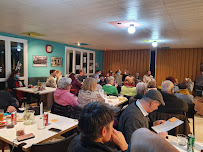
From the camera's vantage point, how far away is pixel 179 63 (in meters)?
9.86

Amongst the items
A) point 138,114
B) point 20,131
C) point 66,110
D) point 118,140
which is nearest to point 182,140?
point 138,114

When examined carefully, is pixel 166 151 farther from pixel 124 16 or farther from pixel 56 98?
pixel 124 16

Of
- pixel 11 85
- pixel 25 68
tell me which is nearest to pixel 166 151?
pixel 11 85

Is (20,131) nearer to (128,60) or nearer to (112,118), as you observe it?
(112,118)

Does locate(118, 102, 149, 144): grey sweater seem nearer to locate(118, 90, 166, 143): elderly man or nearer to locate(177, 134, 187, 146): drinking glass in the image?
locate(118, 90, 166, 143): elderly man

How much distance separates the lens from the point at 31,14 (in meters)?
3.58

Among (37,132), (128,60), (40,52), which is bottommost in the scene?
(37,132)

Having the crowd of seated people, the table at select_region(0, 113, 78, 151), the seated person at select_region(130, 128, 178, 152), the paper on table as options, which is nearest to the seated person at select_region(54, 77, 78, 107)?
the crowd of seated people

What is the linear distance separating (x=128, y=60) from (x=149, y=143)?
36.2ft

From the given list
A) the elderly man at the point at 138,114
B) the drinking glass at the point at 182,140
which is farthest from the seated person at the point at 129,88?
the drinking glass at the point at 182,140

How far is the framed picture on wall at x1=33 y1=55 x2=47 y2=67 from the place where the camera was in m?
7.37

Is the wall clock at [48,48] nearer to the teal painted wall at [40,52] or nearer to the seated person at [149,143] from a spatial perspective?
the teal painted wall at [40,52]

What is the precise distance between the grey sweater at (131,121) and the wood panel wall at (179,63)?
363 inches

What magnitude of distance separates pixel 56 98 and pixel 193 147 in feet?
8.32
